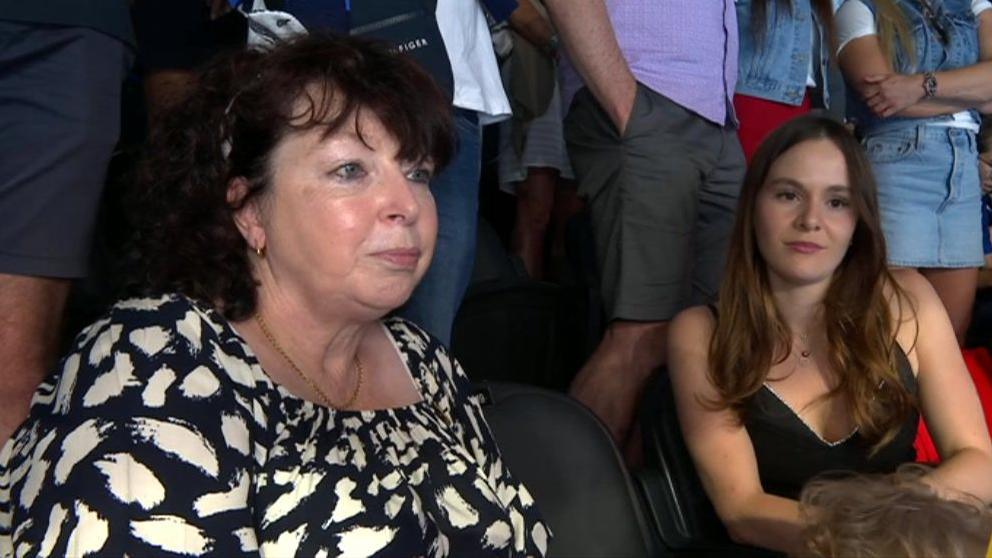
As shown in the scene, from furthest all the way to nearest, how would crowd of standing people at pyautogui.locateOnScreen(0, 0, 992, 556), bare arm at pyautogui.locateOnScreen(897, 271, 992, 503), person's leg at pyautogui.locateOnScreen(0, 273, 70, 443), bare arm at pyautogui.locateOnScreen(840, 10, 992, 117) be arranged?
bare arm at pyautogui.locateOnScreen(840, 10, 992, 117) < bare arm at pyautogui.locateOnScreen(897, 271, 992, 503) < person's leg at pyautogui.locateOnScreen(0, 273, 70, 443) < crowd of standing people at pyautogui.locateOnScreen(0, 0, 992, 556)

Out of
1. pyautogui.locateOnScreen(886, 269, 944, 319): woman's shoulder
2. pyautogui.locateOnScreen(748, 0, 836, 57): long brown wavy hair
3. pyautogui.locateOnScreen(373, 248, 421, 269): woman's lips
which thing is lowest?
pyautogui.locateOnScreen(886, 269, 944, 319): woman's shoulder

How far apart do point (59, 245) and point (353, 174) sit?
55 cm

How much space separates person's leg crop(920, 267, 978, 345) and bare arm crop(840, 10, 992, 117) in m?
0.37

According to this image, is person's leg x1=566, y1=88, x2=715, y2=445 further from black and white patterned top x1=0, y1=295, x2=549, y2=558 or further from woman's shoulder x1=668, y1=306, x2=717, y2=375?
black and white patterned top x1=0, y1=295, x2=549, y2=558

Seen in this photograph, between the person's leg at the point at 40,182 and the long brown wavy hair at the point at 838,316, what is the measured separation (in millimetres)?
1125

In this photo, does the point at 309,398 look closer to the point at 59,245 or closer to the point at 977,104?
the point at 59,245

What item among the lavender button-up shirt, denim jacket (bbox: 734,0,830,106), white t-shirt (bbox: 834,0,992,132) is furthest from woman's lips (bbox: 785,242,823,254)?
white t-shirt (bbox: 834,0,992,132)

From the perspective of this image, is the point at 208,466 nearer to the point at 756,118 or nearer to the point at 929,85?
the point at 756,118

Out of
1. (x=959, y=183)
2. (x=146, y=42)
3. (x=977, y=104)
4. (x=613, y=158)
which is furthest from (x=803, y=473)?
(x=146, y=42)

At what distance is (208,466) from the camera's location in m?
1.26

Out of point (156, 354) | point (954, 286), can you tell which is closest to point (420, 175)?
point (156, 354)

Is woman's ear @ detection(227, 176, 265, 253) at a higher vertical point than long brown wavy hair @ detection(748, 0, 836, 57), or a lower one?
lower

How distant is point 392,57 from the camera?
1578 mm

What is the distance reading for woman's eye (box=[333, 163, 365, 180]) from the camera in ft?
4.85
